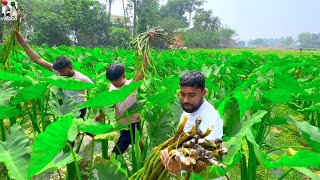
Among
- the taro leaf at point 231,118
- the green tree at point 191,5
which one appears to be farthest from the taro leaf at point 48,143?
the green tree at point 191,5

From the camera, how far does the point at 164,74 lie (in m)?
5.31

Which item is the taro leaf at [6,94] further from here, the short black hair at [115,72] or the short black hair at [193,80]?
the short black hair at [193,80]

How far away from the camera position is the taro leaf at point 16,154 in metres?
1.40

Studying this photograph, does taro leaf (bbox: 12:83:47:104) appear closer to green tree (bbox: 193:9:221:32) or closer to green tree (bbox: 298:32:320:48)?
green tree (bbox: 193:9:221:32)

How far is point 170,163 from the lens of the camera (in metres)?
0.75

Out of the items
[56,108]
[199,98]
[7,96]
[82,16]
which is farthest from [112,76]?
[82,16]

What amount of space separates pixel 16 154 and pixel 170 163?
1.01 metres

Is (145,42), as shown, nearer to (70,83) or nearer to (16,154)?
(70,83)

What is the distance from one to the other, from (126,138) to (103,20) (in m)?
22.2

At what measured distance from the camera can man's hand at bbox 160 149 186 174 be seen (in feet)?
2.44

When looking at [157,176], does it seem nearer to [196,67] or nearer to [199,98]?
[199,98]

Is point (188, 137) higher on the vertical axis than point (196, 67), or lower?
higher

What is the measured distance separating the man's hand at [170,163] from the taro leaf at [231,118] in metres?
0.70

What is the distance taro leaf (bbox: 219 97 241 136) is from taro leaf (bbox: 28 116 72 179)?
25.9 inches
